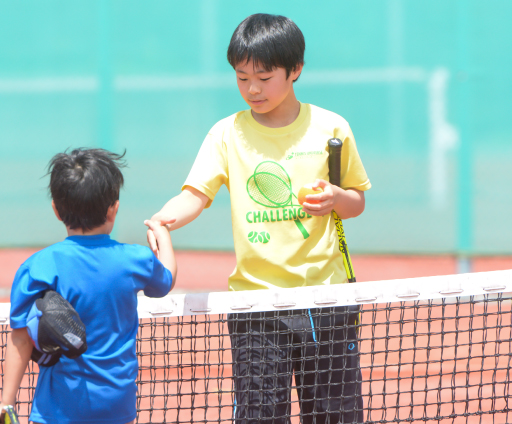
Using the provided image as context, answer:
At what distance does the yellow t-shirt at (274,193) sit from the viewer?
6.79ft

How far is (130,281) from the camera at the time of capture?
1685mm

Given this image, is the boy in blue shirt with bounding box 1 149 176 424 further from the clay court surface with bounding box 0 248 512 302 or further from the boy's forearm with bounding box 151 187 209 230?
the clay court surface with bounding box 0 248 512 302

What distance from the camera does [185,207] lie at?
2.08m

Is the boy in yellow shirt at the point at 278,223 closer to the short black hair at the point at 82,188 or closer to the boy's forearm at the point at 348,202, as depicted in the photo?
the boy's forearm at the point at 348,202

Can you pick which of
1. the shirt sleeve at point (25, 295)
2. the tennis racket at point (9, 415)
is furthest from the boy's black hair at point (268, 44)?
the tennis racket at point (9, 415)

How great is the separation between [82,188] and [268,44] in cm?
77

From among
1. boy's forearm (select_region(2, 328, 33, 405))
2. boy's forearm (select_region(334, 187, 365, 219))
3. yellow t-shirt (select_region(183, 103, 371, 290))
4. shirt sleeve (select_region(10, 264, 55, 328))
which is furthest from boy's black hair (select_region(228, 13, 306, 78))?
boy's forearm (select_region(2, 328, 33, 405))

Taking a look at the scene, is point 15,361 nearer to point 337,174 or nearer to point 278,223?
point 278,223

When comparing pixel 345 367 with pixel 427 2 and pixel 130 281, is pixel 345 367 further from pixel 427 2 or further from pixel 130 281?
pixel 427 2

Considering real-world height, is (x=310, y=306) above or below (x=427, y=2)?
below

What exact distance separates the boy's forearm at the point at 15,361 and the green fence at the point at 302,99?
575 cm

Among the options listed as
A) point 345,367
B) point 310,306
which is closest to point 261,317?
point 310,306

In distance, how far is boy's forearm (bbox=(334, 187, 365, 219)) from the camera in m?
2.08

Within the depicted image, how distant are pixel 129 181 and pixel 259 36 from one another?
558cm
